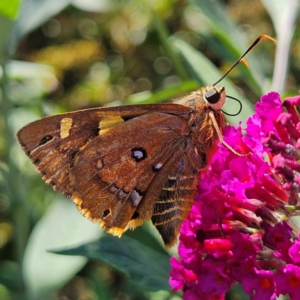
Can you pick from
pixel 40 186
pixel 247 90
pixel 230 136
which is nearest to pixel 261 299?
pixel 230 136

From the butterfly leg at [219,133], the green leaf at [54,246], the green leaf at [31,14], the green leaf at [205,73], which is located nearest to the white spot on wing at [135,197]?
the butterfly leg at [219,133]

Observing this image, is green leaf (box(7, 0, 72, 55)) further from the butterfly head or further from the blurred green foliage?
the butterfly head

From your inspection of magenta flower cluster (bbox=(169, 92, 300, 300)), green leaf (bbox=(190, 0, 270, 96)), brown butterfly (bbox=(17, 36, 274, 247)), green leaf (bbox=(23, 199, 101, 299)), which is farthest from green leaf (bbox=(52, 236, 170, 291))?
green leaf (bbox=(190, 0, 270, 96))

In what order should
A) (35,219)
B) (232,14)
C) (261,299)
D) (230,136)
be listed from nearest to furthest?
(261,299), (230,136), (35,219), (232,14)

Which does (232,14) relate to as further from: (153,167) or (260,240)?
(260,240)

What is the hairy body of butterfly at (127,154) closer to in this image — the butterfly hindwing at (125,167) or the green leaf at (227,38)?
the butterfly hindwing at (125,167)

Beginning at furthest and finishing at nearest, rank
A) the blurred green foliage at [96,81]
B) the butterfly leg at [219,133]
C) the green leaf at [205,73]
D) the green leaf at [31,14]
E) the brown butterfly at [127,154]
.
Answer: the green leaf at [31,14], the blurred green foliage at [96,81], the green leaf at [205,73], the brown butterfly at [127,154], the butterfly leg at [219,133]

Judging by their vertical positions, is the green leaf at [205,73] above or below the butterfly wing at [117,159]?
above
